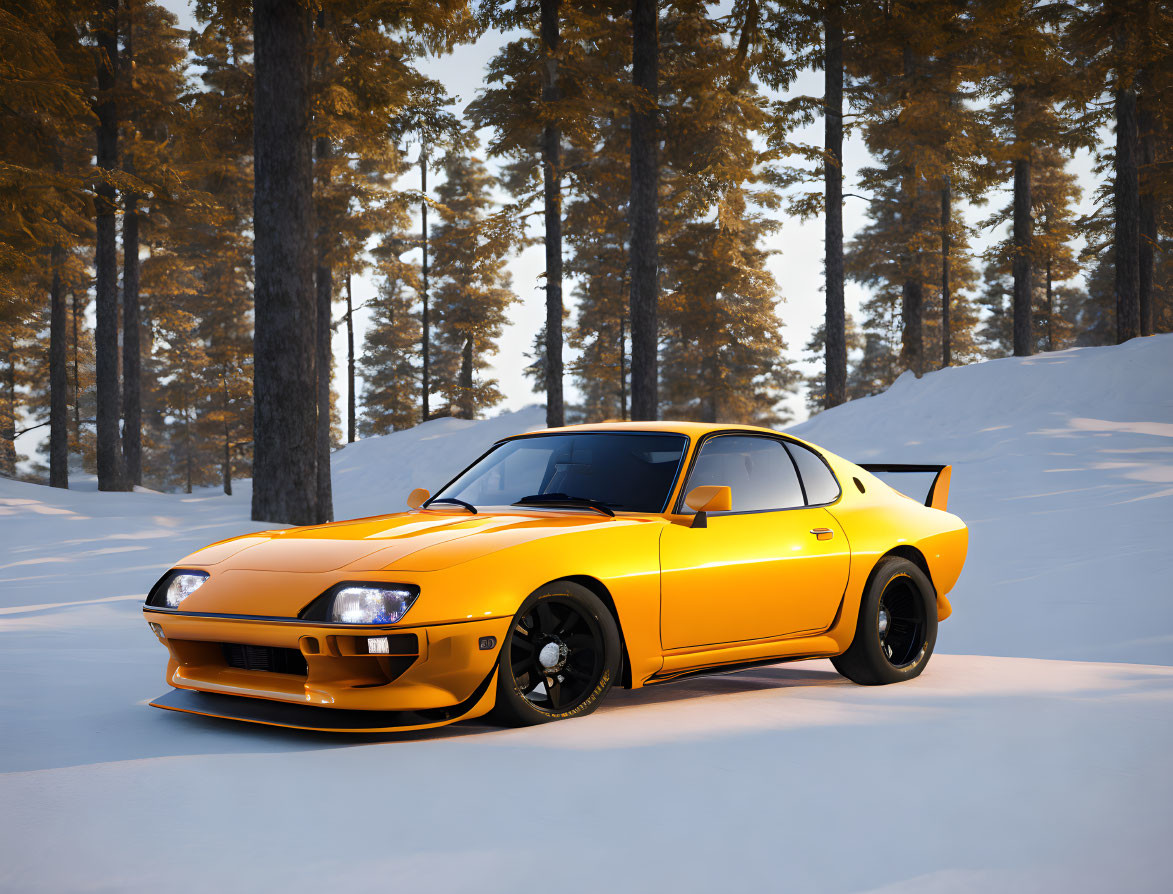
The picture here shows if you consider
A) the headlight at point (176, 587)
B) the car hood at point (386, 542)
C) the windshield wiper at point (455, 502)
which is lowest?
the headlight at point (176, 587)

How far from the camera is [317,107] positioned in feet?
56.5

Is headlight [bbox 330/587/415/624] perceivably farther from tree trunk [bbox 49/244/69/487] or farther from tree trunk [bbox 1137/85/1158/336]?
tree trunk [bbox 49/244/69/487]

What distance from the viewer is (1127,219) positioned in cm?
2689

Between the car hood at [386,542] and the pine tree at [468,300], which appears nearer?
the car hood at [386,542]

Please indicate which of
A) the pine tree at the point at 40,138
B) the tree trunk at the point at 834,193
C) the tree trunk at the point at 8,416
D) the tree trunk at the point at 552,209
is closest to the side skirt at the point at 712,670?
the pine tree at the point at 40,138

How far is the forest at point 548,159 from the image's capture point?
15.2 meters

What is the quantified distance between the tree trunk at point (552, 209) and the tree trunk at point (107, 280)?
9806 millimetres

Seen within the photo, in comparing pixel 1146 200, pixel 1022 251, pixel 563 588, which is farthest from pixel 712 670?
pixel 1146 200

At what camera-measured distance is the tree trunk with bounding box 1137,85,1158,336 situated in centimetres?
3105

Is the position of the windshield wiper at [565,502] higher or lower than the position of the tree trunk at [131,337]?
Answer: lower

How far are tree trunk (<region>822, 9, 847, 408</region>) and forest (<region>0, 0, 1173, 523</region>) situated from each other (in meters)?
0.08

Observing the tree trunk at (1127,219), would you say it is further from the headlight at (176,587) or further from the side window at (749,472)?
the headlight at (176,587)

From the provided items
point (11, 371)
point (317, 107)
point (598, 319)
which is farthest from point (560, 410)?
point (11, 371)

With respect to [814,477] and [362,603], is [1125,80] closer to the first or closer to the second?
[814,477]
